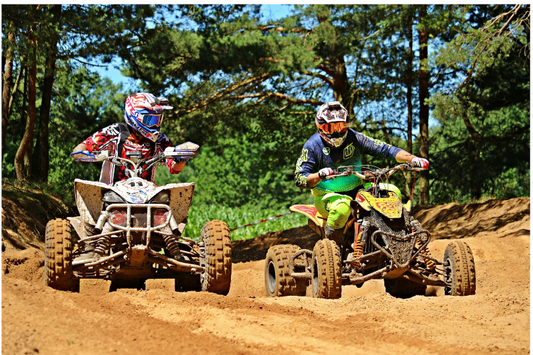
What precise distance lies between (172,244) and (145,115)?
1685mm

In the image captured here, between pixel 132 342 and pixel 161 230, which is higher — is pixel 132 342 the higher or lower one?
the lower one

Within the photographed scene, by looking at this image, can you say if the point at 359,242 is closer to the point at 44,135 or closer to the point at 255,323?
the point at 255,323

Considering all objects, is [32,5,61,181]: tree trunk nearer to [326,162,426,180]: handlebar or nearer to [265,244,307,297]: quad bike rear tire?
[265,244,307,297]: quad bike rear tire

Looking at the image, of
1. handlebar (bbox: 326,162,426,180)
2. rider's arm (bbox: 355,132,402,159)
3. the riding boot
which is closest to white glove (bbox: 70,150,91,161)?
handlebar (bbox: 326,162,426,180)

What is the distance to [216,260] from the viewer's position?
668 centimetres

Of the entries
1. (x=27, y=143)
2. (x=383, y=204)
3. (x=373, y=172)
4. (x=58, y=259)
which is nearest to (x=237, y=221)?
(x=27, y=143)

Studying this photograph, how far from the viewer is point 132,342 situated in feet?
14.7

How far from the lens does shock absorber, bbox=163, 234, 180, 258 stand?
6734mm

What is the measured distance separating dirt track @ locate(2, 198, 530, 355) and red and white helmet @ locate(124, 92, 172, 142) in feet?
6.30

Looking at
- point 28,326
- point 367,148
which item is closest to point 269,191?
point 367,148

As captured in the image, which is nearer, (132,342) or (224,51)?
(132,342)

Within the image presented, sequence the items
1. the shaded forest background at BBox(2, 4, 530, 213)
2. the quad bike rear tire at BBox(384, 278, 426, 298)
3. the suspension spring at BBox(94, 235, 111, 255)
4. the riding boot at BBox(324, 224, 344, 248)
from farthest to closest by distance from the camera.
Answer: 1. the shaded forest background at BBox(2, 4, 530, 213)
2. the quad bike rear tire at BBox(384, 278, 426, 298)
3. the riding boot at BBox(324, 224, 344, 248)
4. the suspension spring at BBox(94, 235, 111, 255)

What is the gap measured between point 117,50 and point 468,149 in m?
12.4

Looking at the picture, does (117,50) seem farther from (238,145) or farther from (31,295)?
(238,145)
